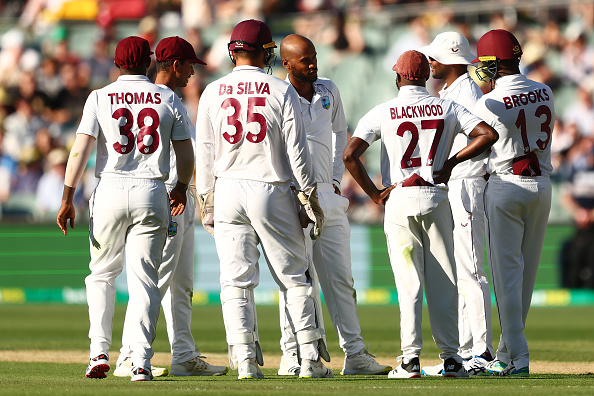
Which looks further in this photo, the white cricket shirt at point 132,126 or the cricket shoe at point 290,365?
the cricket shoe at point 290,365

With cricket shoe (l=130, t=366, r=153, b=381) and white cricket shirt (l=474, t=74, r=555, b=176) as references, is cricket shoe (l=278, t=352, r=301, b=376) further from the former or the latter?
white cricket shirt (l=474, t=74, r=555, b=176)

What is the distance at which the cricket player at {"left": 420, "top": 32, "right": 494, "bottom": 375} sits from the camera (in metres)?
7.86

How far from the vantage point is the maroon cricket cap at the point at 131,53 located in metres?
7.16

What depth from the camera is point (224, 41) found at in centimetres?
2197

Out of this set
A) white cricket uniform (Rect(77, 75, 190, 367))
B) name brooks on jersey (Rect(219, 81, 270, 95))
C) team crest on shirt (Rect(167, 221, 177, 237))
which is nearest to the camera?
name brooks on jersey (Rect(219, 81, 270, 95))

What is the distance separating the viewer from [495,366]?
7637 millimetres

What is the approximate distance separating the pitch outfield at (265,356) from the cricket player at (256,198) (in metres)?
0.42

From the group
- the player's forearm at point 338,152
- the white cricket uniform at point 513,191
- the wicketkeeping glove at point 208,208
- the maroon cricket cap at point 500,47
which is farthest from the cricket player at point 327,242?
the maroon cricket cap at point 500,47

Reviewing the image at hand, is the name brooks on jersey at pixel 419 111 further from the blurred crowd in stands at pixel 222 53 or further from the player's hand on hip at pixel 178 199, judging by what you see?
the blurred crowd in stands at pixel 222 53

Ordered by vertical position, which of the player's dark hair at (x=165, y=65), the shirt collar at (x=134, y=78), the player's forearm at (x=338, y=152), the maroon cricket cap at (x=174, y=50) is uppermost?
the maroon cricket cap at (x=174, y=50)

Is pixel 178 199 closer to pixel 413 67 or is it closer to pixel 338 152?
pixel 338 152

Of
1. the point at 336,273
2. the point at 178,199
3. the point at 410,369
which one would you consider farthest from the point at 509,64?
the point at 178,199

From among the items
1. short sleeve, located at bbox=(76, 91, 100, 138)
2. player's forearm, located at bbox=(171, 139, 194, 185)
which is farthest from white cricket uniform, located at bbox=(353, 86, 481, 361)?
short sleeve, located at bbox=(76, 91, 100, 138)

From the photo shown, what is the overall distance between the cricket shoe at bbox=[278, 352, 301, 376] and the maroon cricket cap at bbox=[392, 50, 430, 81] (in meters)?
2.41
